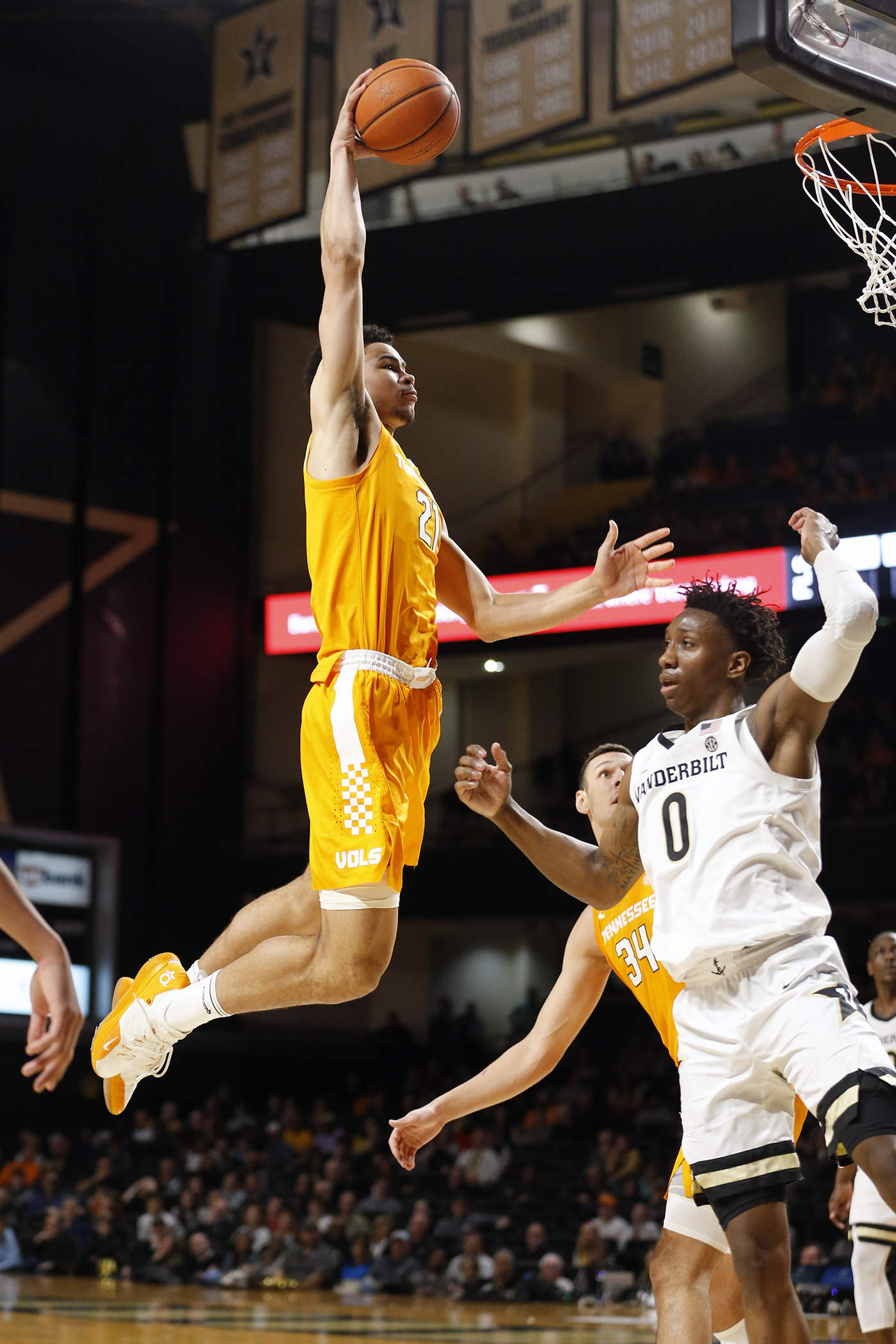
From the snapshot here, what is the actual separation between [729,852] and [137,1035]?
2.09m

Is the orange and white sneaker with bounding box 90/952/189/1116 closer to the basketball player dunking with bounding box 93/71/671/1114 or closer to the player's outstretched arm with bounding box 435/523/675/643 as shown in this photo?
the basketball player dunking with bounding box 93/71/671/1114

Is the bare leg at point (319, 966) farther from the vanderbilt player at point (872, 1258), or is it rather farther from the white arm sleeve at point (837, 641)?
the vanderbilt player at point (872, 1258)

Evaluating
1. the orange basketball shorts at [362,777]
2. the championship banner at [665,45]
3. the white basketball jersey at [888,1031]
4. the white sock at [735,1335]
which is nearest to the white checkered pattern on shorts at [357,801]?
the orange basketball shorts at [362,777]

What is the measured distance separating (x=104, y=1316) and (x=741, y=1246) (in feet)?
25.4

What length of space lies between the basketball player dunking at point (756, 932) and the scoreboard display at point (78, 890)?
554 inches

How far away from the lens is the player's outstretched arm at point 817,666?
3.93 m

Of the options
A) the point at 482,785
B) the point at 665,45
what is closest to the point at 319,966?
the point at 482,785

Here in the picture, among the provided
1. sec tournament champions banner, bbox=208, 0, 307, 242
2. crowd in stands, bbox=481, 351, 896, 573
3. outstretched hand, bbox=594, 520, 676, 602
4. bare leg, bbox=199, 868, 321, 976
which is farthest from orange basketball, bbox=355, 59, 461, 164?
sec tournament champions banner, bbox=208, 0, 307, 242

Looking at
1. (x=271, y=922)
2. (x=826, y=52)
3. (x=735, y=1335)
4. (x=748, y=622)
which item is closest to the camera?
(x=748, y=622)

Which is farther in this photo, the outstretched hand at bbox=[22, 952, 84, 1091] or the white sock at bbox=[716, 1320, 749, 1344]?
the white sock at bbox=[716, 1320, 749, 1344]

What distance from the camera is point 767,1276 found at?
385 cm

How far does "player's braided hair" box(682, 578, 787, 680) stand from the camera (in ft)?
14.4

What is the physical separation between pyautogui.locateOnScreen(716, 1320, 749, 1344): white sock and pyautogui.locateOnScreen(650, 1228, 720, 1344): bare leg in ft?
0.55

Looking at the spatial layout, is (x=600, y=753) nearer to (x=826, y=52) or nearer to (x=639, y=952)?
(x=639, y=952)
